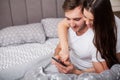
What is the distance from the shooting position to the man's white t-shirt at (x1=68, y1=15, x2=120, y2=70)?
1.30 meters

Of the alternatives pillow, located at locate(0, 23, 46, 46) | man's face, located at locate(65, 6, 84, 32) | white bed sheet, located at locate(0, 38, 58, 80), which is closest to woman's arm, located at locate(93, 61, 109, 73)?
man's face, located at locate(65, 6, 84, 32)

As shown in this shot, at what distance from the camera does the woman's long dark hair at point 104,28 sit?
1.17 m

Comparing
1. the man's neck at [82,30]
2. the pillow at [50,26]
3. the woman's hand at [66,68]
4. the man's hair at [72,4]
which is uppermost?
the man's hair at [72,4]

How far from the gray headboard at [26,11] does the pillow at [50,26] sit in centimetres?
15

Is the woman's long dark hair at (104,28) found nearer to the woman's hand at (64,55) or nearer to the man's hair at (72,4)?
the man's hair at (72,4)

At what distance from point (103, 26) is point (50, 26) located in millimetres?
1192

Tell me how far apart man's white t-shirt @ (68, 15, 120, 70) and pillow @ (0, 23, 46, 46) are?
787mm

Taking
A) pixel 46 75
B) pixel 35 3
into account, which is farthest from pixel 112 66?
pixel 35 3

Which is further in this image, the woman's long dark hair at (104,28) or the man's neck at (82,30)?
the man's neck at (82,30)

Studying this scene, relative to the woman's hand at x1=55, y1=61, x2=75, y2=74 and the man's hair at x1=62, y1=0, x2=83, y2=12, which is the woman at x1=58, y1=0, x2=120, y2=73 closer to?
the man's hair at x1=62, y1=0, x2=83, y2=12

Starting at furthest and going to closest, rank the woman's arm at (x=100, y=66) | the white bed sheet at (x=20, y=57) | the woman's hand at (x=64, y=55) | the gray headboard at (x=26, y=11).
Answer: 1. the gray headboard at (x=26, y=11)
2. the white bed sheet at (x=20, y=57)
3. the woman's hand at (x=64, y=55)
4. the woman's arm at (x=100, y=66)

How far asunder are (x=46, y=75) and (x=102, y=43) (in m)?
0.37

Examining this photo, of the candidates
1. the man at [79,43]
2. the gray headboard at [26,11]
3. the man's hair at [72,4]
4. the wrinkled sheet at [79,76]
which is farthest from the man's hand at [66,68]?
the gray headboard at [26,11]

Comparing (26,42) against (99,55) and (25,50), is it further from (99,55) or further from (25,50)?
(99,55)
